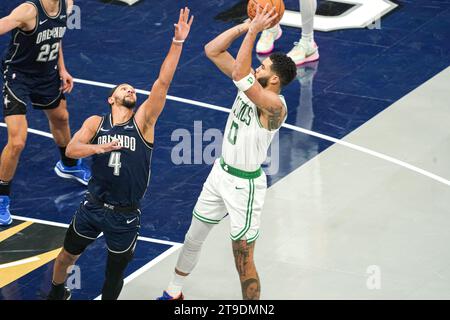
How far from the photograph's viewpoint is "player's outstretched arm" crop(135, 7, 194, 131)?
10.5m

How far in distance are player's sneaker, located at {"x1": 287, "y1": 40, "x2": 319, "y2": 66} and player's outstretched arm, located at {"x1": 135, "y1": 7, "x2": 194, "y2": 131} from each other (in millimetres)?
5928

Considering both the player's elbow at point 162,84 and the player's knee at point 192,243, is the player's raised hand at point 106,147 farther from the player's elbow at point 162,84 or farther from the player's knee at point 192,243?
the player's knee at point 192,243

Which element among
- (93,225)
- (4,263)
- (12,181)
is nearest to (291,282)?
(93,225)

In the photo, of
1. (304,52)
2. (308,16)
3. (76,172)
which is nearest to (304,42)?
(304,52)

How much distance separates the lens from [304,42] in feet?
54.2

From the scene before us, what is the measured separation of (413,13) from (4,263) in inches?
333

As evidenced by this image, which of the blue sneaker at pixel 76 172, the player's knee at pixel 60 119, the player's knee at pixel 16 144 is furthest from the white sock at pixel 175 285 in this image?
the player's knee at pixel 60 119

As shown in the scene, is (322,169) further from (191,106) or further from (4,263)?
(4,263)

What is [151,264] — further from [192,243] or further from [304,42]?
[304,42]

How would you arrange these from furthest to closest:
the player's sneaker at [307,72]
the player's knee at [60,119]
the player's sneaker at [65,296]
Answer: the player's sneaker at [307,72], the player's knee at [60,119], the player's sneaker at [65,296]

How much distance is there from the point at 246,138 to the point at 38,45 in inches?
127

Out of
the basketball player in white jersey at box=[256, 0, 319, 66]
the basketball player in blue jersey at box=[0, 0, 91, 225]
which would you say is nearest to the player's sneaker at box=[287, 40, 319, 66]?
the basketball player in white jersey at box=[256, 0, 319, 66]

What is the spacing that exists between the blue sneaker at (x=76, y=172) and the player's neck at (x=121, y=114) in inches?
115

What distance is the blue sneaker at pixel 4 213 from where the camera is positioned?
1271cm
